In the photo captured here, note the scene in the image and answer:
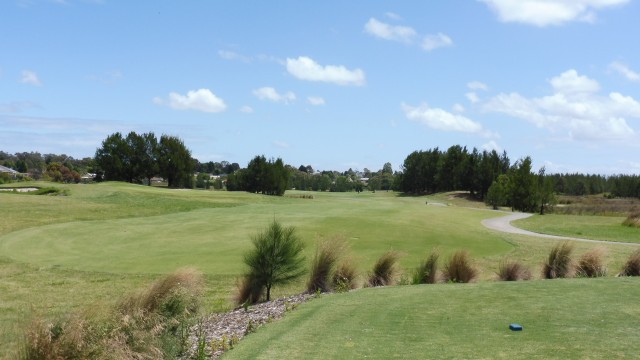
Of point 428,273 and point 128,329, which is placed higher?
point 428,273

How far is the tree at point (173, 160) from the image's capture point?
9269 centimetres

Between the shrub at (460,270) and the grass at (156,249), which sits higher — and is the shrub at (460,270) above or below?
above

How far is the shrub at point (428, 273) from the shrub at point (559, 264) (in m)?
2.86

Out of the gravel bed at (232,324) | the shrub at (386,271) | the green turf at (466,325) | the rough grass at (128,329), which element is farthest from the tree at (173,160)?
the green turf at (466,325)

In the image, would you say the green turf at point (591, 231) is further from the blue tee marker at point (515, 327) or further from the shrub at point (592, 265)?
the blue tee marker at point (515, 327)

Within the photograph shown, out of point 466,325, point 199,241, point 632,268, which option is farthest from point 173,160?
point 466,325

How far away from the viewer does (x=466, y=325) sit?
26.8 ft

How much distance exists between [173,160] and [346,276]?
82.2m

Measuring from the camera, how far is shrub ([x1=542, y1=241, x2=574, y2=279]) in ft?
47.9

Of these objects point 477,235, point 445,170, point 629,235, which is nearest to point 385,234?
point 477,235

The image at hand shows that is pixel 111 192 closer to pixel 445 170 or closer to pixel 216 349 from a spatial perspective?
pixel 216 349

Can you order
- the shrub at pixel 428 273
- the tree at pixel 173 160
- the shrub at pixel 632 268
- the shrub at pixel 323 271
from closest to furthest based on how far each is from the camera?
the shrub at pixel 323 271 < the shrub at pixel 632 268 < the shrub at pixel 428 273 < the tree at pixel 173 160

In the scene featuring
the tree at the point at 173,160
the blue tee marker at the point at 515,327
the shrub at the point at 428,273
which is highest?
the tree at the point at 173,160

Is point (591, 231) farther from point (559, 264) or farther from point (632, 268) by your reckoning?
point (559, 264)
